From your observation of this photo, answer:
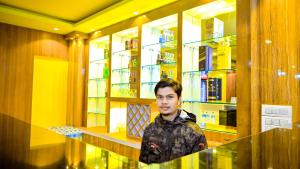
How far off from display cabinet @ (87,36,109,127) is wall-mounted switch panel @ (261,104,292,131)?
301 centimetres

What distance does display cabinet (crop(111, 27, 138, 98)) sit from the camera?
3.43 meters

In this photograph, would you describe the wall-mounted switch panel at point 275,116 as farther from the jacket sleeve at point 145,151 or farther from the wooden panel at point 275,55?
the jacket sleeve at point 145,151

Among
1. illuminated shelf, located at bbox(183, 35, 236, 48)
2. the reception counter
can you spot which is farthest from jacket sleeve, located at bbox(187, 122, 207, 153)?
illuminated shelf, located at bbox(183, 35, 236, 48)

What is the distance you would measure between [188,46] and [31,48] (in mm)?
→ 3066

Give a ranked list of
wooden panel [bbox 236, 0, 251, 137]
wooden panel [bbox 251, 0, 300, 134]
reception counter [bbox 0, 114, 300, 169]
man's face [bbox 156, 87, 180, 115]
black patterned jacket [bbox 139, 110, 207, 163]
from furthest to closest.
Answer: wooden panel [bbox 236, 0, 251, 137], wooden panel [bbox 251, 0, 300, 134], man's face [bbox 156, 87, 180, 115], black patterned jacket [bbox 139, 110, 207, 163], reception counter [bbox 0, 114, 300, 169]

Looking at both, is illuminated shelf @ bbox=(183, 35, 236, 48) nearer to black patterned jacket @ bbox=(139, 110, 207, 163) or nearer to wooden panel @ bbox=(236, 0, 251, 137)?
wooden panel @ bbox=(236, 0, 251, 137)

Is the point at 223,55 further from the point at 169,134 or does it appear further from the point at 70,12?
the point at 70,12

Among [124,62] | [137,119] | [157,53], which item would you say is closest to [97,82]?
[124,62]

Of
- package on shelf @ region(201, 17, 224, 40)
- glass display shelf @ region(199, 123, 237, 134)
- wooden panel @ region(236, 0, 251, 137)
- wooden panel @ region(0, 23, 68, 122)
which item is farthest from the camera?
wooden panel @ region(0, 23, 68, 122)

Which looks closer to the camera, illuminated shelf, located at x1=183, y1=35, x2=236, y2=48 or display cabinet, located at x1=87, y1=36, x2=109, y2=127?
illuminated shelf, located at x1=183, y1=35, x2=236, y2=48

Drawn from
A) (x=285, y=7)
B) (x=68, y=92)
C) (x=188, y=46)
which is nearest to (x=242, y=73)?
(x=285, y=7)

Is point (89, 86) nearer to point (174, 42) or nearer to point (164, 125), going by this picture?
point (174, 42)

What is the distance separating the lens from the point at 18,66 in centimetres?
397

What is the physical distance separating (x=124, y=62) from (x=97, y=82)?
0.91 meters
